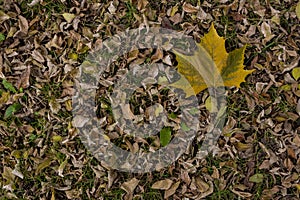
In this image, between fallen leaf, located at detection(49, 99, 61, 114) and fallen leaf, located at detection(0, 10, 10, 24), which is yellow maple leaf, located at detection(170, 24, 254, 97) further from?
fallen leaf, located at detection(0, 10, 10, 24)

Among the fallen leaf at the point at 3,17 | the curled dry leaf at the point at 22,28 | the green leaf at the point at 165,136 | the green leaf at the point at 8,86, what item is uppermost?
the fallen leaf at the point at 3,17

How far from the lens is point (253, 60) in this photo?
131cm

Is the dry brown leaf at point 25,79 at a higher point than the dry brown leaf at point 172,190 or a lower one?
higher

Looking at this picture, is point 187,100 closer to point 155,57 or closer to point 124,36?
point 155,57

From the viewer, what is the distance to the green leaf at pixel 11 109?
4.44 feet

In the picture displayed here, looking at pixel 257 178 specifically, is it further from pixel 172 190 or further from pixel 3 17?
pixel 3 17

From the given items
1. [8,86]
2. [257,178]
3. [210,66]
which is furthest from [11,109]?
[257,178]

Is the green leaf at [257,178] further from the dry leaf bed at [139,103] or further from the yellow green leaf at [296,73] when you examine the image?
the yellow green leaf at [296,73]

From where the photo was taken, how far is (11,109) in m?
1.35

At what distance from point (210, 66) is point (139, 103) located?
23cm

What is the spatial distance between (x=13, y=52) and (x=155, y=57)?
1.39ft

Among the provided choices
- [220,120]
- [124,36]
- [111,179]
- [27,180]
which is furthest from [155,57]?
[27,180]

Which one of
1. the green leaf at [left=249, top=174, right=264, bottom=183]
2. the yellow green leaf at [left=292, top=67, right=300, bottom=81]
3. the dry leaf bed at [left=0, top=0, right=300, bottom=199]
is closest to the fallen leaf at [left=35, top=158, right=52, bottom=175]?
the dry leaf bed at [left=0, top=0, right=300, bottom=199]

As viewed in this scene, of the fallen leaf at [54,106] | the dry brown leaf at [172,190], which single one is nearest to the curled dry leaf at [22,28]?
the fallen leaf at [54,106]
